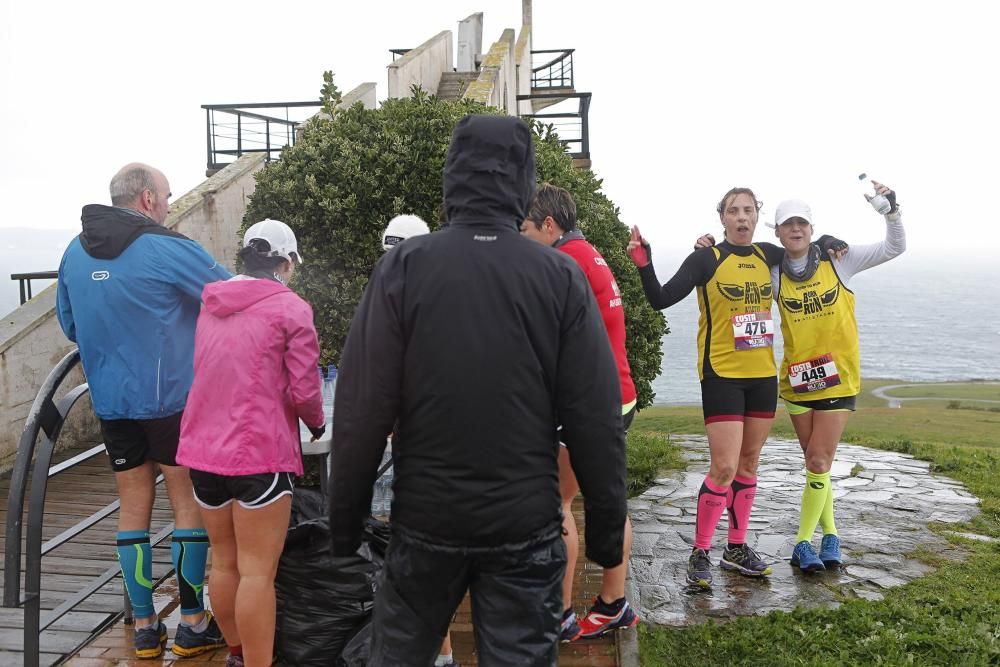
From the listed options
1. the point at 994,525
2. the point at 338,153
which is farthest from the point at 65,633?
the point at 994,525

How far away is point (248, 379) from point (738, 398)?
9.04 feet

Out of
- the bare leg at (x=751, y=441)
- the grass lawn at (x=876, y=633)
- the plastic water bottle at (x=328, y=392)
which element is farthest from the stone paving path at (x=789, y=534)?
the plastic water bottle at (x=328, y=392)

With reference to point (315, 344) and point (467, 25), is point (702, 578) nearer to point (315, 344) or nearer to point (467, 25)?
point (315, 344)

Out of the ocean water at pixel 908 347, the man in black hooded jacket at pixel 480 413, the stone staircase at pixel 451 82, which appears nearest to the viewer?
the man in black hooded jacket at pixel 480 413

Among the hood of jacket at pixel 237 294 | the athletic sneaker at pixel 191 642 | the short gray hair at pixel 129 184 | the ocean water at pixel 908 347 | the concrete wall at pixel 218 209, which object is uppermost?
the concrete wall at pixel 218 209

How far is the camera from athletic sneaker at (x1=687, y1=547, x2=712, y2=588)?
5.01 meters

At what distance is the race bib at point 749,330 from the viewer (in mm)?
4758

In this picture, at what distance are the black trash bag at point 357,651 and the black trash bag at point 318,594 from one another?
5cm

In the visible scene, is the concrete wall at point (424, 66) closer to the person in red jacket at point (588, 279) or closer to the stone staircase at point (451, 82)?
the stone staircase at point (451, 82)

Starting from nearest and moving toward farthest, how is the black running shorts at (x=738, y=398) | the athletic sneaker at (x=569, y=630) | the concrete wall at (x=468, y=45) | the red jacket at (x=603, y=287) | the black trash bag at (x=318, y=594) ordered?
the black trash bag at (x=318, y=594)
the red jacket at (x=603, y=287)
the athletic sneaker at (x=569, y=630)
the black running shorts at (x=738, y=398)
the concrete wall at (x=468, y=45)

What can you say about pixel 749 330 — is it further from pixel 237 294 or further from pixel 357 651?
pixel 237 294

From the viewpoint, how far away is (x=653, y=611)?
471 cm

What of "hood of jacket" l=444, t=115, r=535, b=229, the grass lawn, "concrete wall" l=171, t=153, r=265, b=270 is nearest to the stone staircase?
"concrete wall" l=171, t=153, r=265, b=270

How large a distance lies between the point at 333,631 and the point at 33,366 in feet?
20.5
